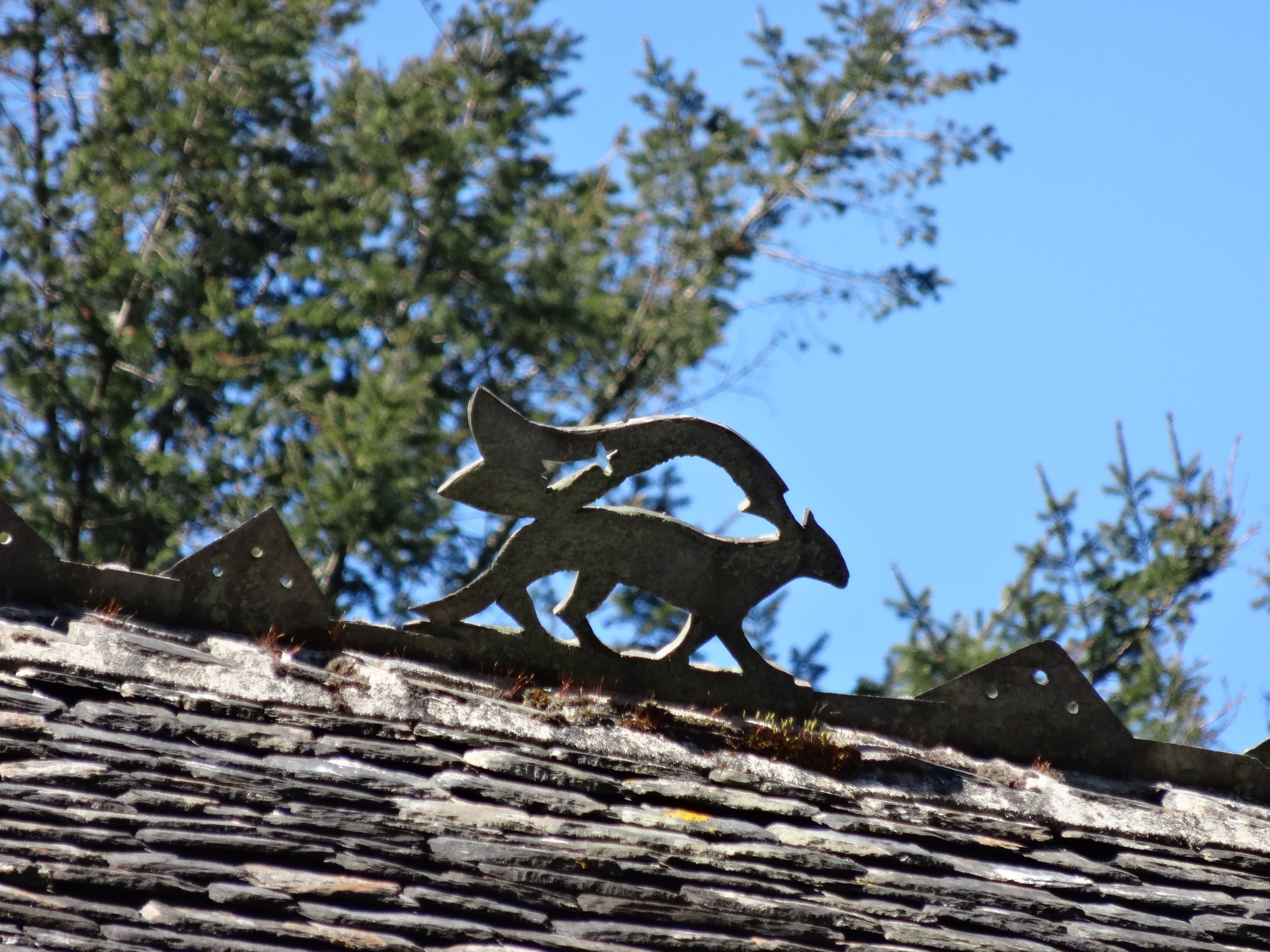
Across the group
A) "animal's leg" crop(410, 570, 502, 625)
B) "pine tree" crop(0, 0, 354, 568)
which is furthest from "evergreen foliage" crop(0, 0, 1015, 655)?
"animal's leg" crop(410, 570, 502, 625)

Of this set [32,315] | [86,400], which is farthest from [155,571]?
[32,315]

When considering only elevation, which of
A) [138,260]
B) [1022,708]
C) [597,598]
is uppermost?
[138,260]

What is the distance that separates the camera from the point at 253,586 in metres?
4.18

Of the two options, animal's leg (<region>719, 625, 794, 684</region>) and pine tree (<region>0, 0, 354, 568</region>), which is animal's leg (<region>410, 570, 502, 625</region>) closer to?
animal's leg (<region>719, 625, 794, 684</region>)

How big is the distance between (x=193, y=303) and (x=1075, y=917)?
11.4m

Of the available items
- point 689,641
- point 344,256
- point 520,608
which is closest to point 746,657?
point 689,641

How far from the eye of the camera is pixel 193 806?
10.3 feet

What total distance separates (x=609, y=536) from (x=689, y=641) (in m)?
0.46

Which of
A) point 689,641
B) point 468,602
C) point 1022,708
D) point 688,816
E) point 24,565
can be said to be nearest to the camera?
point 688,816

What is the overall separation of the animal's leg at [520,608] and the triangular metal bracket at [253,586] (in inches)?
23.4

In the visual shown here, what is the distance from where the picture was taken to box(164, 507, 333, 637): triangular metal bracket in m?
4.14

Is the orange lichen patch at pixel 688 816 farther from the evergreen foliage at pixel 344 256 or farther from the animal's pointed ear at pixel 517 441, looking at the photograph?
the evergreen foliage at pixel 344 256

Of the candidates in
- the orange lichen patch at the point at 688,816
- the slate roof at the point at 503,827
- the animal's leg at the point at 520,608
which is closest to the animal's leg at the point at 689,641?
the slate roof at the point at 503,827

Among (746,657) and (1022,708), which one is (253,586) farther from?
(1022,708)
